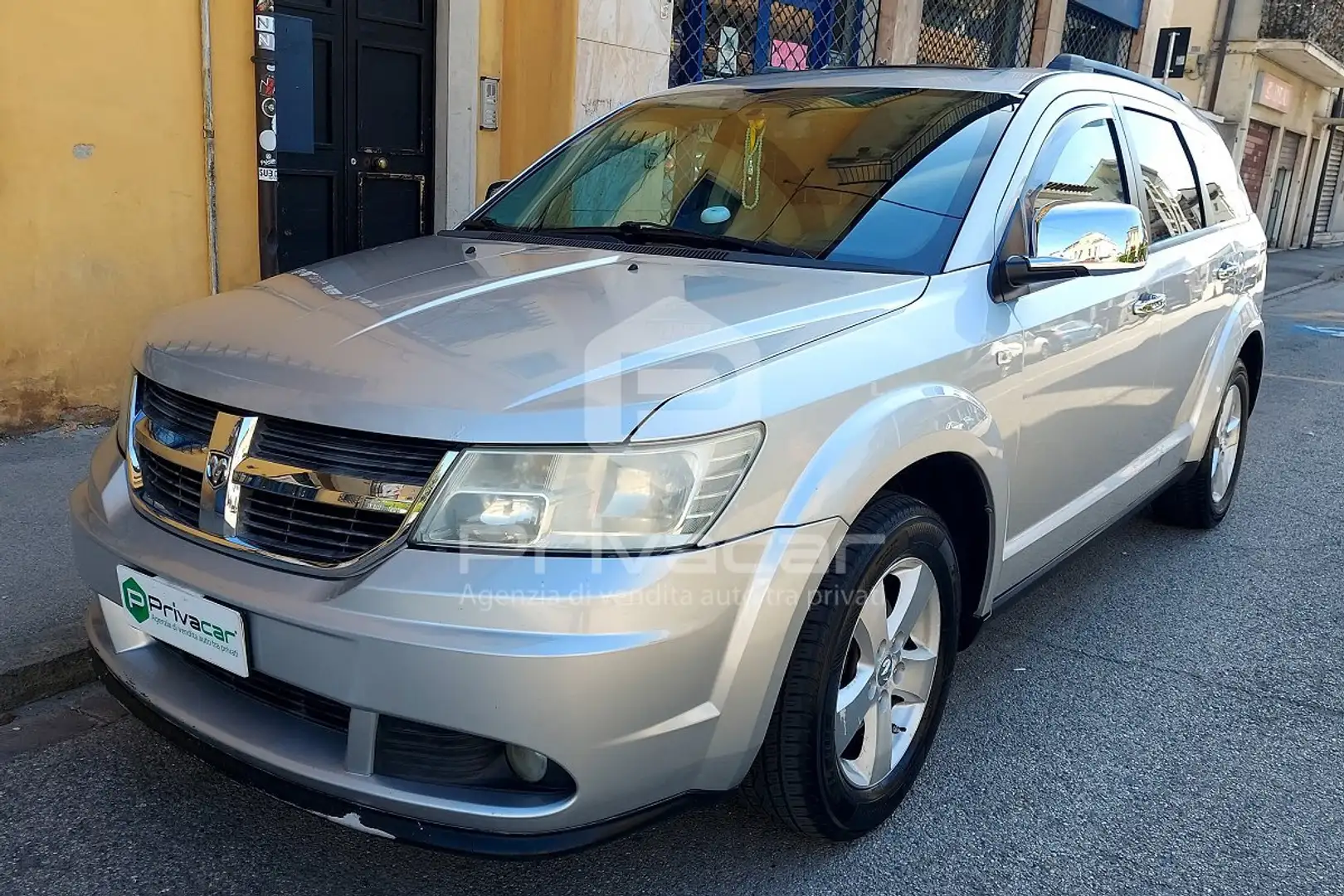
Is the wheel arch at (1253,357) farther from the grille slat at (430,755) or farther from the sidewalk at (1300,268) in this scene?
the sidewalk at (1300,268)

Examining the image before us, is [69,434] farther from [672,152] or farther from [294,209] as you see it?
[672,152]

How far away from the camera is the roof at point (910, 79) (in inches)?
127

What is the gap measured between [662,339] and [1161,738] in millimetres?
1961

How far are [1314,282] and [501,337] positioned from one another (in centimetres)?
2000

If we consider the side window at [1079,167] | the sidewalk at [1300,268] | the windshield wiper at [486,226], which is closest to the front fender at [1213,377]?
the side window at [1079,167]

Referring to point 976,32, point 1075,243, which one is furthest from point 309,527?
point 976,32

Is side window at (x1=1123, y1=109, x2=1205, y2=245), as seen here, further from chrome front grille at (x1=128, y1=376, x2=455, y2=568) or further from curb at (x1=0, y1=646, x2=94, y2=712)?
curb at (x1=0, y1=646, x2=94, y2=712)

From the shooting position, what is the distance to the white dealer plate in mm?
2027

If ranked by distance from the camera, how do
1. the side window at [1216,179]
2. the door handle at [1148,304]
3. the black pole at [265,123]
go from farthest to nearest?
1. the black pole at [265,123]
2. the side window at [1216,179]
3. the door handle at [1148,304]

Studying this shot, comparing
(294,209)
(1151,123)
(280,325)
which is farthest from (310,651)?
(294,209)

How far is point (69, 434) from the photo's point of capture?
5.12m

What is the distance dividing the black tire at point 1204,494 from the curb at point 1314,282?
470 inches

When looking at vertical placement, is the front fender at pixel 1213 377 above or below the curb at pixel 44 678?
above

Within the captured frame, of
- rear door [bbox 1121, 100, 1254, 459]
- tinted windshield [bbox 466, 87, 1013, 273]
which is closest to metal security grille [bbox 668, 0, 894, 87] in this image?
rear door [bbox 1121, 100, 1254, 459]
